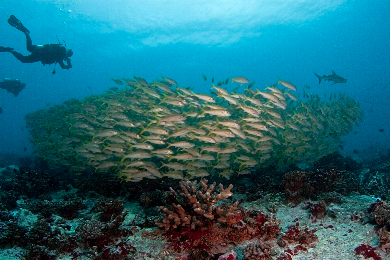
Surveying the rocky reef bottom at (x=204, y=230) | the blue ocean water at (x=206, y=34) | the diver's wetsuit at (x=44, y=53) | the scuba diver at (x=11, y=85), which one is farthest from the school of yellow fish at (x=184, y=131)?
the blue ocean water at (x=206, y=34)

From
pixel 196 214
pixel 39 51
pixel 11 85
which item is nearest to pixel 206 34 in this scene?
pixel 11 85

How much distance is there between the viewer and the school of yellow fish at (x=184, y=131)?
780 cm

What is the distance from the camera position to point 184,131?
25.2 feet

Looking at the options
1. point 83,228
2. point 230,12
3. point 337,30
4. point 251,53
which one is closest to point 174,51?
point 230,12

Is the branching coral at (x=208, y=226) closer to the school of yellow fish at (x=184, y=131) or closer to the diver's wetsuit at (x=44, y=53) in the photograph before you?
the school of yellow fish at (x=184, y=131)

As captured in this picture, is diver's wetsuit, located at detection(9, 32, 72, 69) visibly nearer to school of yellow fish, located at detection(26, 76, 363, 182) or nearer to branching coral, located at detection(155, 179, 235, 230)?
school of yellow fish, located at detection(26, 76, 363, 182)

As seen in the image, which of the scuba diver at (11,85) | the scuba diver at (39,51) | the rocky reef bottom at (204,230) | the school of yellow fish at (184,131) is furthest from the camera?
the scuba diver at (11,85)

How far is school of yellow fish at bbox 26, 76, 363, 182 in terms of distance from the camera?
780 centimetres

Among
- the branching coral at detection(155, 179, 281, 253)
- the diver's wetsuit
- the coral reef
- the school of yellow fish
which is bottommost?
the coral reef

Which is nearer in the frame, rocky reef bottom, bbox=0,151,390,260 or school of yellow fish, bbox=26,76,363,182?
rocky reef bottom, bbox=0,151,390,260

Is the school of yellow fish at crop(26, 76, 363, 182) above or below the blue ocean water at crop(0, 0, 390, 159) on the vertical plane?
below

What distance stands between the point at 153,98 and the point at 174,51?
54907 mm

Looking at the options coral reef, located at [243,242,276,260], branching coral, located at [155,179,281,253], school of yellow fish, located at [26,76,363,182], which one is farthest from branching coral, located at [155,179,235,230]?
school of yellow fish, located at [26,76,363,182]

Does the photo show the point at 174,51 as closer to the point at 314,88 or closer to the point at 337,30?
the point at 337,30
